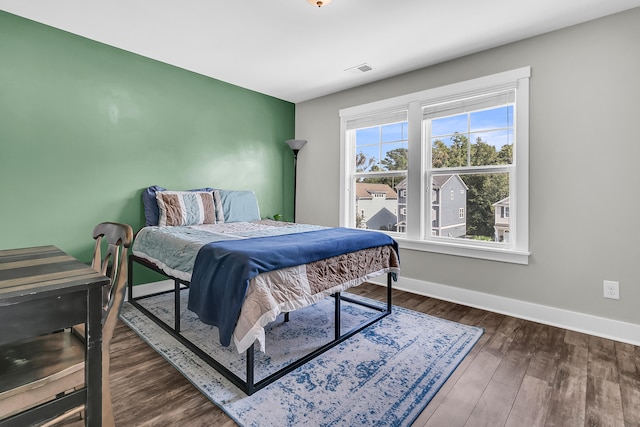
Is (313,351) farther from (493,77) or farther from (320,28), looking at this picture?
(493,77)

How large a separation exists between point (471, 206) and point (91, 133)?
3.88 m

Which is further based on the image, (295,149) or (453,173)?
(295,149)

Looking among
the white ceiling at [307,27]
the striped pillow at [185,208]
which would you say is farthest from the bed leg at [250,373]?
the white ceiling at [307,27]

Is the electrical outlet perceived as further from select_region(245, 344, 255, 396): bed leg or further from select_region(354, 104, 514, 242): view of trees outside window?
select_region(245, 344, 255, 396): bed leg

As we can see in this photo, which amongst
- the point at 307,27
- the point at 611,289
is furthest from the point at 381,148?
the point at 611,289

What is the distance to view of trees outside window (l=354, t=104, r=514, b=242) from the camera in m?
2.99

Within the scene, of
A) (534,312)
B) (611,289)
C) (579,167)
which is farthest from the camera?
(534,312)

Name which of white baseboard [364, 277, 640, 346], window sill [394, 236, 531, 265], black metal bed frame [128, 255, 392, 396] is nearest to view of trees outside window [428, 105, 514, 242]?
window sill [394, 236, 531, 265]

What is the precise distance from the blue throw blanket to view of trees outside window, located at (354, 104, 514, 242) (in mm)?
1672

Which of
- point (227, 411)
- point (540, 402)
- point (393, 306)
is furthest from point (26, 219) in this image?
point (540, 402)

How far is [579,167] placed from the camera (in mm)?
2531

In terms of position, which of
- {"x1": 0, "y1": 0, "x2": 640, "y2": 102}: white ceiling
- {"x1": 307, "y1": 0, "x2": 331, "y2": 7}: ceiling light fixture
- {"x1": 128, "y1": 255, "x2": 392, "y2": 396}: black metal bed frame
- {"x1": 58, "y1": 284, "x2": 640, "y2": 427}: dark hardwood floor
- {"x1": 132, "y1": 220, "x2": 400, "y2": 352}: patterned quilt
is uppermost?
{"x1": 0, "y1": 0, "x2": 640, "y2": 102}: white ceiling

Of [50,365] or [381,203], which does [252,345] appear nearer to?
[50,365]

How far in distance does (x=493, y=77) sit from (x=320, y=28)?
1.72 m
